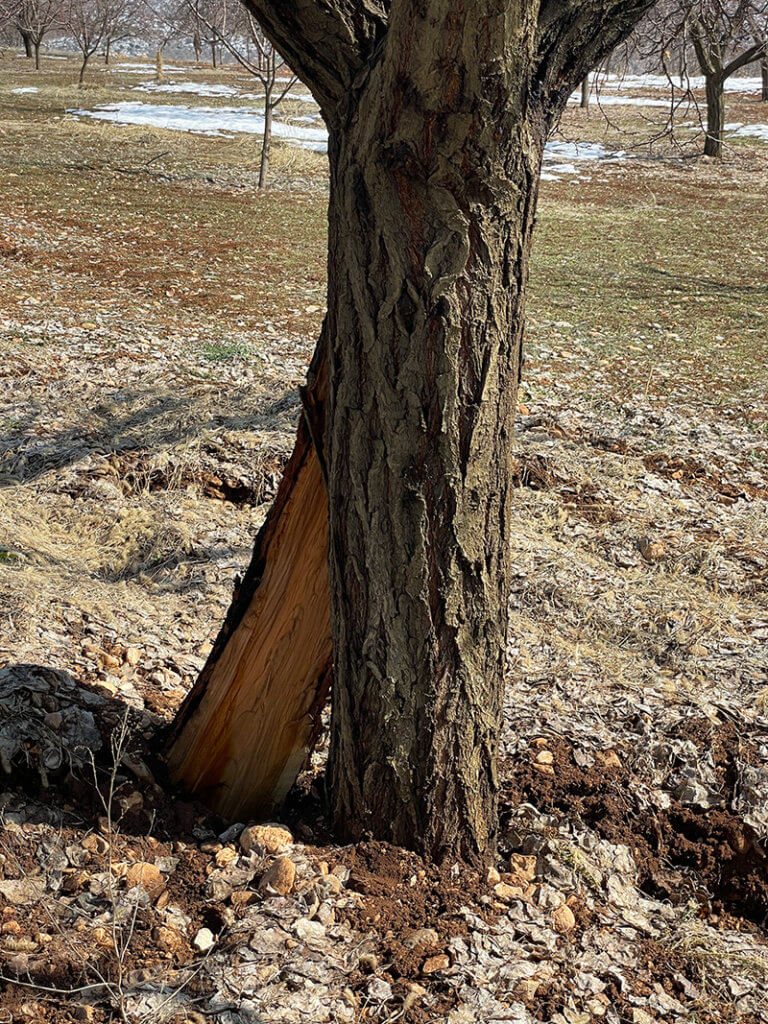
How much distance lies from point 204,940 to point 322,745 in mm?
1102

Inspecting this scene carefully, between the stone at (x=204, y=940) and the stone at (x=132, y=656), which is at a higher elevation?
the stone at (x=132, y=656)

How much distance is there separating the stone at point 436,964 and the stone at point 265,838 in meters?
0.50

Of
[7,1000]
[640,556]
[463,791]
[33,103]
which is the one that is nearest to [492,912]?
[463,791]

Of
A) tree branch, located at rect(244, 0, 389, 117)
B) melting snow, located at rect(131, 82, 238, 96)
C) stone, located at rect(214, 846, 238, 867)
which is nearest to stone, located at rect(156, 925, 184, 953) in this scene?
stone, located at rect(214, 846, 238, 867)

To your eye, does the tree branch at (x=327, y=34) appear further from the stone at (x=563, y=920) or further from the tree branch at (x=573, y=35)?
the stone at (x=563, y=920)

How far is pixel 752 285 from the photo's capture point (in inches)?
417

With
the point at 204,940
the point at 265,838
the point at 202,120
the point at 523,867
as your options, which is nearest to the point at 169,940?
the point at 204,940

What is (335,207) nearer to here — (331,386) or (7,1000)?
(331,386)

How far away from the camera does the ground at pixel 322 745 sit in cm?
210

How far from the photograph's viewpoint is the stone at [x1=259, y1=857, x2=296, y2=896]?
225cm

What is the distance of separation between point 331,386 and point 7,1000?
59.3 inches

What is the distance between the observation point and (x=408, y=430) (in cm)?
201

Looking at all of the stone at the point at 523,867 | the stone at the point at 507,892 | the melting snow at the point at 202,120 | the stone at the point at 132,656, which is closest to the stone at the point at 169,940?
the stone at the point at 507,892

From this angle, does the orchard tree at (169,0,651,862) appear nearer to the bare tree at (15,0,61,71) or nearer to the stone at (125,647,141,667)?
the stone at (125,647,141,667)
